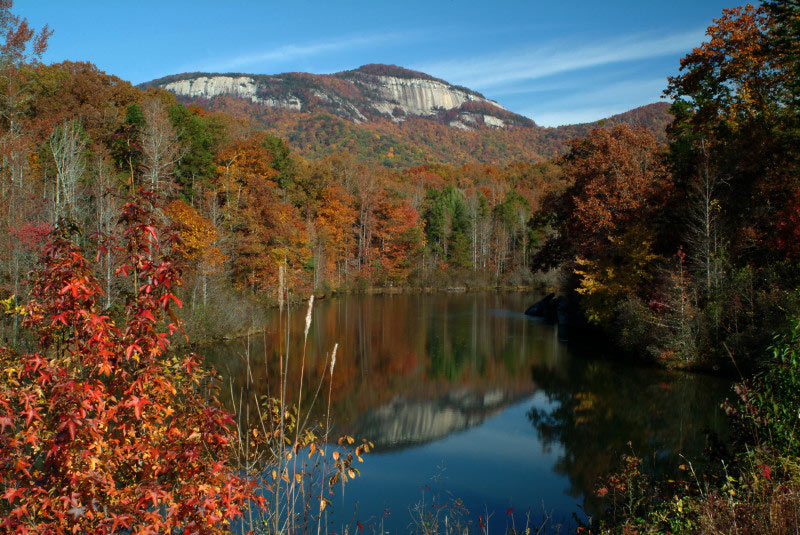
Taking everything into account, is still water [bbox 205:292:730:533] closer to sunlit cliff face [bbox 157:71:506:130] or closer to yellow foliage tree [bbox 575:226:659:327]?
yellow foliage tree [bbox 575:226:659:327]

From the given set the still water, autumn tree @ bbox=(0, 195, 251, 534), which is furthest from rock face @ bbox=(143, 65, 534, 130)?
autumn tree @ bbox=(0, 195, 251, 534)

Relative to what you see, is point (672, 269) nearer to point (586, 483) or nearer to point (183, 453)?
point (586, 483)

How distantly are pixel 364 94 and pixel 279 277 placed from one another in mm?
140903

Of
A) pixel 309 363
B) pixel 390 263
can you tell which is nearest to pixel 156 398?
pixel 309 363

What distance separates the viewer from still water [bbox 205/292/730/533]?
8.67 m

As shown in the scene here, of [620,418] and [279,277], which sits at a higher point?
[279,277]

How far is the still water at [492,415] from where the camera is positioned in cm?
867

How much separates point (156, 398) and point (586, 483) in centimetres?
757

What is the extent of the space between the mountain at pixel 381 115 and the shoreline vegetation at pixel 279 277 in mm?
27887

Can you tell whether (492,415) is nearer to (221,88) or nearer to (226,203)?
(226,203)

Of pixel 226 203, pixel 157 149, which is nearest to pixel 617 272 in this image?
pixel 157 149

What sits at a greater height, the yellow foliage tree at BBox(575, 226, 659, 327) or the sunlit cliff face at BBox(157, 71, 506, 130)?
the sunlit cliff face at BBox(157, 71, 506, 130)

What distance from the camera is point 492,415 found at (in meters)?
13.3

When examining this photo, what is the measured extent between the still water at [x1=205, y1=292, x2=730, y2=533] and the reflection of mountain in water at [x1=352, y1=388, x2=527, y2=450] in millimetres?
46
